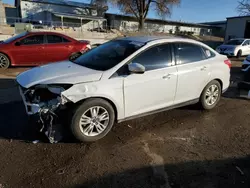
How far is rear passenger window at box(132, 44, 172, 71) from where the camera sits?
378 centimetres

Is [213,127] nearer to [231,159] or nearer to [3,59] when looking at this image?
[231,159]

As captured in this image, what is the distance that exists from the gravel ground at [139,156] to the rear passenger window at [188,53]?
3.91 ft

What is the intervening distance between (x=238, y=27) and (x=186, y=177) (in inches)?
1505

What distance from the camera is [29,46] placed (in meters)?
8.57

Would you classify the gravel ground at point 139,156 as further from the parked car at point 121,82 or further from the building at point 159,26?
the building at point 159,26

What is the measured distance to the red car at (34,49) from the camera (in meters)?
8.33

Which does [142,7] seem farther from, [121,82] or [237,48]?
[121,82]

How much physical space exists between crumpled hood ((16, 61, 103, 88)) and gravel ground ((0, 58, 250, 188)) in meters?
0.92

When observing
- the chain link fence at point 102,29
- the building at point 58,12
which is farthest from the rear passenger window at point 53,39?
the building at point 58,12

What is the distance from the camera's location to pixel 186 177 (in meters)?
2.72

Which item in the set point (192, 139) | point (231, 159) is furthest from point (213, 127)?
point (231, 159)

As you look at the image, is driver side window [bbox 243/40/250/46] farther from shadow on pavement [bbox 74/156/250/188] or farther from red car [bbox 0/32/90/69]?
shadow on pavement [bbox 74/156/250/188]

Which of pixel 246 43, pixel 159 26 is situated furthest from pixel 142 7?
pixel 246 43

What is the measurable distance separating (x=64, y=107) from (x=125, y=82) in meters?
1.02
